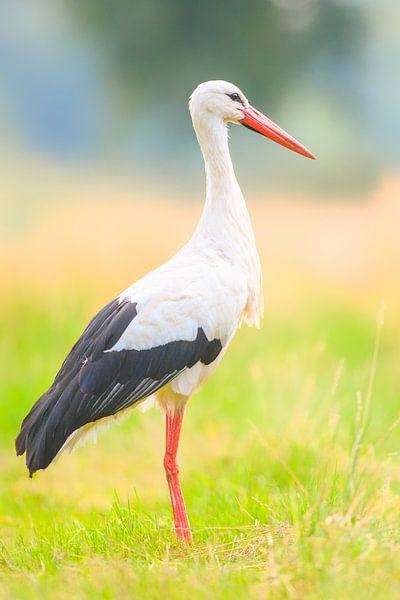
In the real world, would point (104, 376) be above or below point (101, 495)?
above

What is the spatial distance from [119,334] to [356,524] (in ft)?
5.44

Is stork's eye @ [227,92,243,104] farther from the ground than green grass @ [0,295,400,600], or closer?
farther from the ground

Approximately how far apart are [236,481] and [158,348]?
Result: 2.49 m

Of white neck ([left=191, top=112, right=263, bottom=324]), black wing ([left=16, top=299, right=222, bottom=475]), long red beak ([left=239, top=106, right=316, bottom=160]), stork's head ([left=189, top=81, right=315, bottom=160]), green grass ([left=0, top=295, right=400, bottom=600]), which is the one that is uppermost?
stork's head ([left=189, top=81, right=315, bottom=160])

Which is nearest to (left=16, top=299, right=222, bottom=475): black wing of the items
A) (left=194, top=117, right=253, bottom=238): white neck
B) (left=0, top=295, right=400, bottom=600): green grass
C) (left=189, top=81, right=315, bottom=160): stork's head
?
(left=0, top=295, right=400, bottom=600): green grass

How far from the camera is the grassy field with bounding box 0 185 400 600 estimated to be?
12.3 ft

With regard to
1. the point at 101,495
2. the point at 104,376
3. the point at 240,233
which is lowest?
the point at 101,495

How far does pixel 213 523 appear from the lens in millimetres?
5285

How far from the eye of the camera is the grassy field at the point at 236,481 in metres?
3.73

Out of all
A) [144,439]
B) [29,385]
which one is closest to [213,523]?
[144,439]

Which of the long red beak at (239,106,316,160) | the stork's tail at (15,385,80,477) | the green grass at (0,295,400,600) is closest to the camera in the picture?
the green grass at (0,295,400,600)

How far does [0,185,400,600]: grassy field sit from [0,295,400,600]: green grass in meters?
0.01

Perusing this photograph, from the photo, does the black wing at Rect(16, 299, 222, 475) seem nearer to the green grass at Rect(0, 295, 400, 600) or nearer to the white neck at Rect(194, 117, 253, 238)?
the green grass at Rect(0, 295, 400, 600)

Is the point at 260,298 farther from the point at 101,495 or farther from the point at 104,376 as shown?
the point at 101,495
